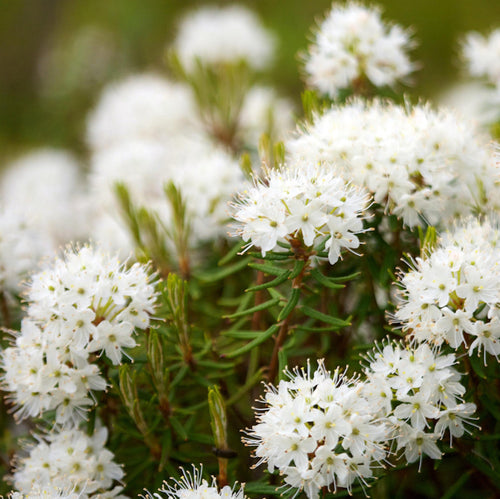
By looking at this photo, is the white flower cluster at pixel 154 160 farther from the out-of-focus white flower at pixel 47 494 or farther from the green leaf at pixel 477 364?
the green leaf at pixel 477 364

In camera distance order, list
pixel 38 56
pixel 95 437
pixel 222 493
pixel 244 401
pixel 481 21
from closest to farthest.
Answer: pixel 222 493
pixel 95 437
pixel 244 401
pixel 481 21
pixel 38 56

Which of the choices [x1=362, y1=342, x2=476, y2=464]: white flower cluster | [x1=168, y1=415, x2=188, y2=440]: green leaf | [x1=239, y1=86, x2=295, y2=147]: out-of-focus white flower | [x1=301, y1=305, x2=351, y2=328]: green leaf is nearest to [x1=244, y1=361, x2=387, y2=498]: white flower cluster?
[x1=362, y1=342, x2=476, y2=464]: white flower cluster

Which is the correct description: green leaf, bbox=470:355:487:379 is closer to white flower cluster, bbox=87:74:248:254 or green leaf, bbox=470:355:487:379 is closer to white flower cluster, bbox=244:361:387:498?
white flower cluster, bbox=244:361:387:498

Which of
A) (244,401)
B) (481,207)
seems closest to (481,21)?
(481,207)

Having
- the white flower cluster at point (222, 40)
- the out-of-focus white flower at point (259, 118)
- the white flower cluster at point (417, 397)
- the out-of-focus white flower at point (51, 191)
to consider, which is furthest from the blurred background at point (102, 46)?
the white flower cluster at point (417, 397)

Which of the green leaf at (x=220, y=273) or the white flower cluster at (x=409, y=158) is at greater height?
the white flower cluster at (x=409, y=158)

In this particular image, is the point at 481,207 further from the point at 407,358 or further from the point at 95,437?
the point at 95,437
